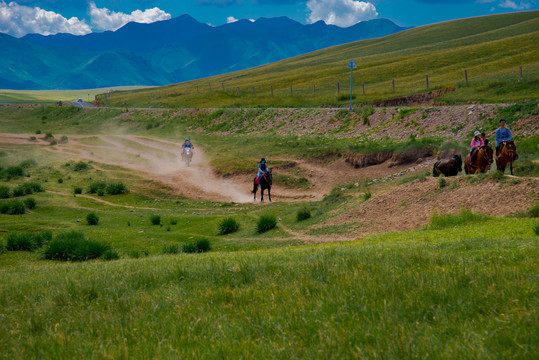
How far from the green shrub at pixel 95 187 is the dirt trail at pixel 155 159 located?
4.69m

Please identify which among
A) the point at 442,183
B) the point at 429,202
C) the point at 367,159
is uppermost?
the point at 367,159

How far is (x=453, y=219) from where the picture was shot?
15.7m

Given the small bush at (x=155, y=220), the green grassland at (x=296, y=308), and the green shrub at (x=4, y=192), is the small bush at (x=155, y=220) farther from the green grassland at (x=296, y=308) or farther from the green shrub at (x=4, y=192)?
the green grassland at (x=296, y=308)

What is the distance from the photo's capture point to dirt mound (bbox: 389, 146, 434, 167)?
34.2m

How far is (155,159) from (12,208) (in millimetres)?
23179

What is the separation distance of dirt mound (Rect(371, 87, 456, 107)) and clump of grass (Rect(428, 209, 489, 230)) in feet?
133

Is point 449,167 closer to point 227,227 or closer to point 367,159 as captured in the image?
point 227,227

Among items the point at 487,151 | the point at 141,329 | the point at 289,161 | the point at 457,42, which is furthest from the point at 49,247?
the point at 457,42

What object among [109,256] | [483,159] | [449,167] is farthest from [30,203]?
[483,159]

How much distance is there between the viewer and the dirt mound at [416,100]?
5519cm

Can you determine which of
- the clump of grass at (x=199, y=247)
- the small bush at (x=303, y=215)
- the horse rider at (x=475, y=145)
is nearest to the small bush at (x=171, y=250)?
the clump of grass at (x=199, y=247)

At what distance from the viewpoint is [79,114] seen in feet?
303

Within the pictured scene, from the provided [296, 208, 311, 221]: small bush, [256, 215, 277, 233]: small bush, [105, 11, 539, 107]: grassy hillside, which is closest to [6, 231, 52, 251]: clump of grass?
[256, 215, 277, 233]: small bush

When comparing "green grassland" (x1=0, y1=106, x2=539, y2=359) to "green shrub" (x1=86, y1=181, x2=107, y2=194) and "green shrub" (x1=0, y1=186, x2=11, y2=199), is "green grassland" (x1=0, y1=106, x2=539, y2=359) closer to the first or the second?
"green shrub" (x1=0, y1=186, x2=11, y2=199)
